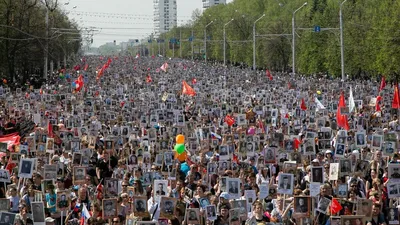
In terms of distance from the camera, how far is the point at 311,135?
2152 centimetres

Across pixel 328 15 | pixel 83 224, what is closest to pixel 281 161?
pixel 83 224

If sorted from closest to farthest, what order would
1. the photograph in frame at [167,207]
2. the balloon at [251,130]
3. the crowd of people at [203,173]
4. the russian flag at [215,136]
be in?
the photograph in frame at [167,207]
the crowd of people at [203,173]
the russian flag at [215,136]
the balloon at [251,130]

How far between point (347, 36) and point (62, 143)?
48.1 meters

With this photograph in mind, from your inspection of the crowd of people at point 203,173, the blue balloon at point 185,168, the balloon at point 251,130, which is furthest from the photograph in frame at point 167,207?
the balloon at point 251,130

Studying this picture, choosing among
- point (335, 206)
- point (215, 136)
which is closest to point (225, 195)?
point (335, 206)

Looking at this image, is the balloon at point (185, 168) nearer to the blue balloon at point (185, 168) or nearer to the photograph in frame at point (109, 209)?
the blue balloon at point (185, 168)

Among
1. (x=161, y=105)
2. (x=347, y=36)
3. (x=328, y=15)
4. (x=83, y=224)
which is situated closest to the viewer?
(x=83, y=224)

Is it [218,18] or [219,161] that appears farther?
[218,18]

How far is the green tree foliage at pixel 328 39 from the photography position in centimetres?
5742

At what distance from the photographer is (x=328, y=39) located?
77.3 metres

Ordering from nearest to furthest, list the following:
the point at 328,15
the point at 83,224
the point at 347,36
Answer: the point at 83,224
the point at 347,36
the point at 328,15

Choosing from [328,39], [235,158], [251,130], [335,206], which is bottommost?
[235,158]

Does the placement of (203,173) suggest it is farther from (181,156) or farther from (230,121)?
(230,121)

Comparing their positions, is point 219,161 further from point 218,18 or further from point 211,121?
point 218,18
